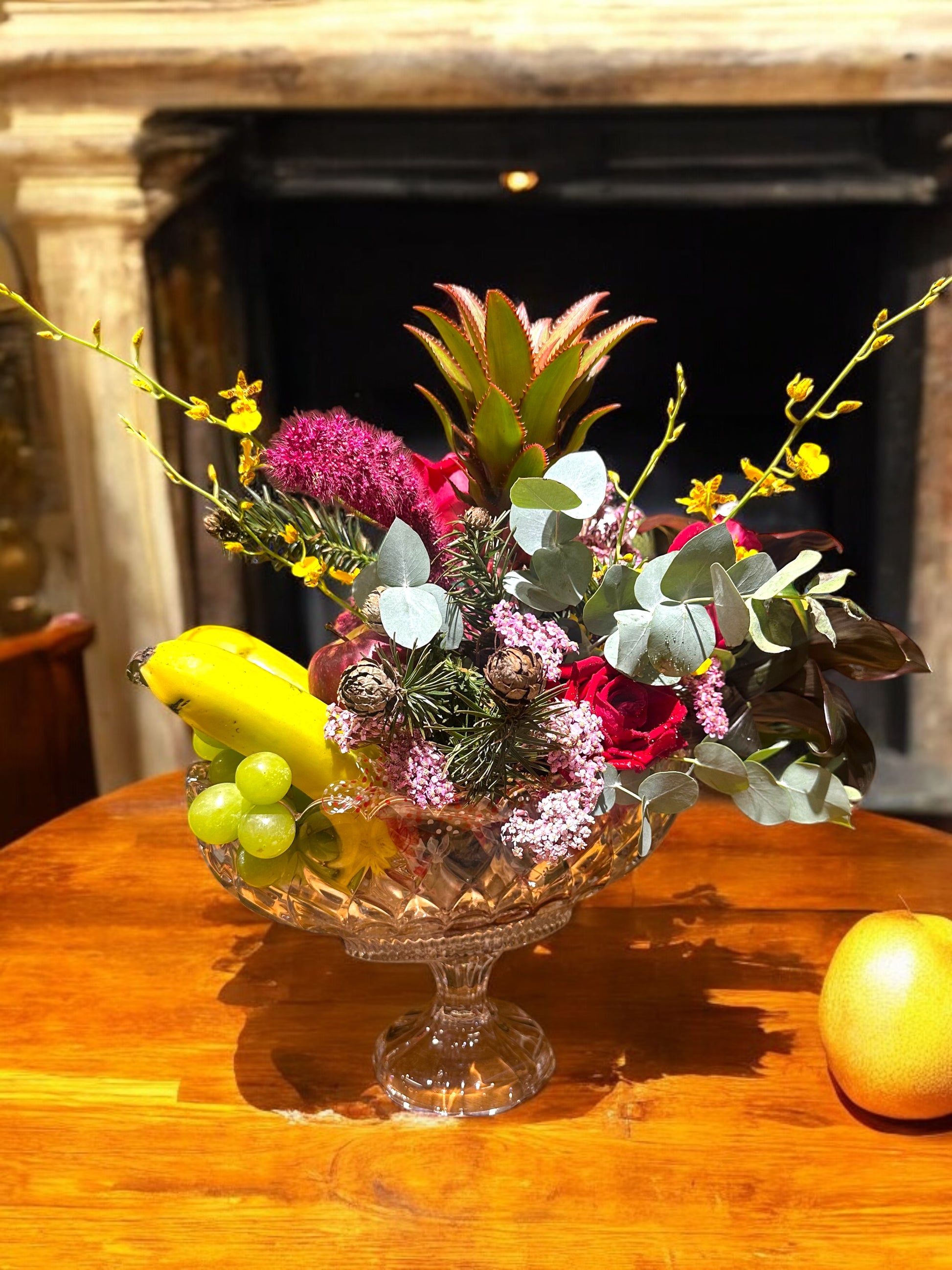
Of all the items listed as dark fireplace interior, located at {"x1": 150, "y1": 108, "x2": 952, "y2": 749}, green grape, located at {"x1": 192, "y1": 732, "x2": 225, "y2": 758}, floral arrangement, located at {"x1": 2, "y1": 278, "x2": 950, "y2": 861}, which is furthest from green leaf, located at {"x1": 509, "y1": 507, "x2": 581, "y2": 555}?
dark fireplace interior, located at {"x1": 150, "y1": 108, "x2": 952, "y2": 749}

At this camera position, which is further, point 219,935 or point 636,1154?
point 219,935

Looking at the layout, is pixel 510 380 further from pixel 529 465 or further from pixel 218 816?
pixel 218 816

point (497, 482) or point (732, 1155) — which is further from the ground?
point (497, 482)

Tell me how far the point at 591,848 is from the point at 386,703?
0.15 meters

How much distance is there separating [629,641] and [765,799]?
121 mm

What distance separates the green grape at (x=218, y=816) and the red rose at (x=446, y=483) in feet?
0.62

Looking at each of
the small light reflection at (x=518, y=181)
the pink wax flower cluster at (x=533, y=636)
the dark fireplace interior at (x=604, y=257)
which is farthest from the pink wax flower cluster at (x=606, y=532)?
the small light reflection at (x=518, y=181)

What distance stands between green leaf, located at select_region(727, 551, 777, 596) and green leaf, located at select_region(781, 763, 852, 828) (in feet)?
0.36

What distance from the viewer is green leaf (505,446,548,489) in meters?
0.64

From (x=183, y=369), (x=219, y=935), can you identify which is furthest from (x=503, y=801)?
(x=183, y=369)

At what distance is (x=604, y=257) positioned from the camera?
1.90 metres

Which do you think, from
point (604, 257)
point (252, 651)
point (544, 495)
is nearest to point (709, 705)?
point (544, 495)

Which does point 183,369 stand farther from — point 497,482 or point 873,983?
point 873,983

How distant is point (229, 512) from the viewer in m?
0.62
